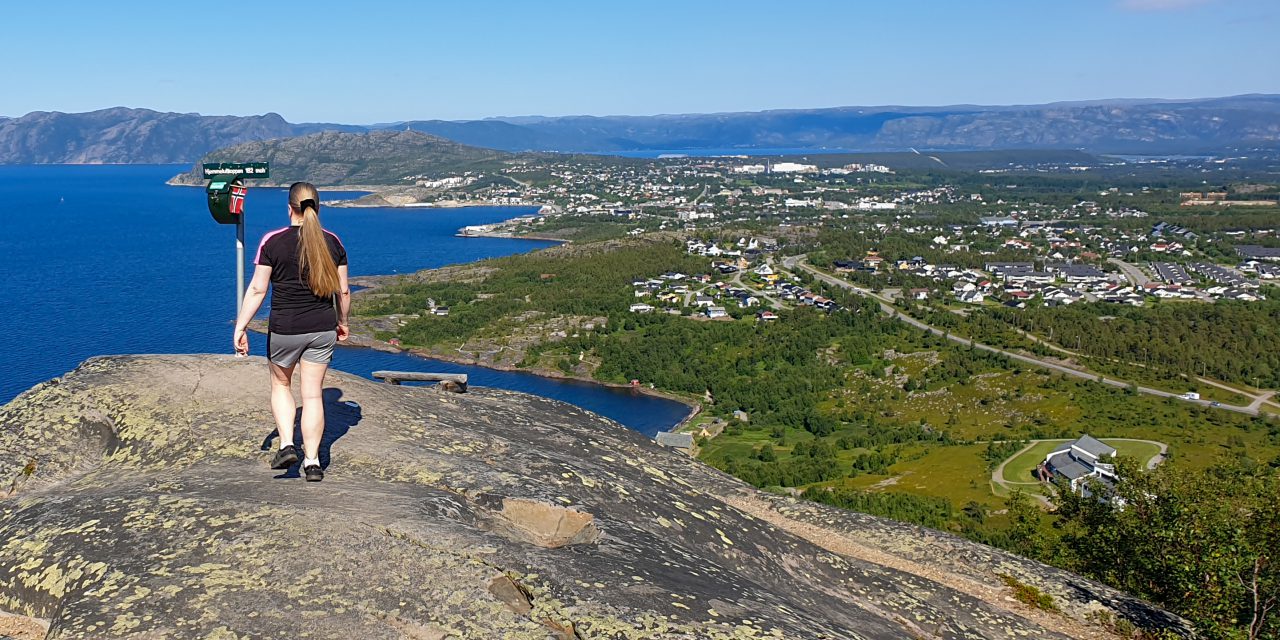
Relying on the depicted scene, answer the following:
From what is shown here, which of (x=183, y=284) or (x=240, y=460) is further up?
(x=240, y=460)

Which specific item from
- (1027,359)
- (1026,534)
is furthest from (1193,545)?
(1027,359)

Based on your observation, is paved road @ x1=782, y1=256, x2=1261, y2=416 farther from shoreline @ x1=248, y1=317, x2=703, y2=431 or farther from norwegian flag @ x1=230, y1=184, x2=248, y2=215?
norwegian flag @ x1=230, y1=184, x2=248, y2=215

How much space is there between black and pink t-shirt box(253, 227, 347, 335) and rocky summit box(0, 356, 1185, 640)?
140 cm

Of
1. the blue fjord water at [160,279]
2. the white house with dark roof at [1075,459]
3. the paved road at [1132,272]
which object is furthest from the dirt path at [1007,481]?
the paved road at [1132,272]

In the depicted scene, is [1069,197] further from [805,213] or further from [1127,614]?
[1127,614]

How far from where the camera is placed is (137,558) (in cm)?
643

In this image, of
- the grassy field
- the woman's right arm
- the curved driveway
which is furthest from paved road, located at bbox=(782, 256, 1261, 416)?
the woman's right arm

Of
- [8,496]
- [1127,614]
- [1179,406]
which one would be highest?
[8,496]

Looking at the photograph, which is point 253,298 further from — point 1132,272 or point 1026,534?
point 1132,272

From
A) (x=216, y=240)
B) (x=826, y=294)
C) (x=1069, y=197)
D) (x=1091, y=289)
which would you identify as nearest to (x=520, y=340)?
(x=826, y=294)

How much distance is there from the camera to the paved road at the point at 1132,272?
297ft

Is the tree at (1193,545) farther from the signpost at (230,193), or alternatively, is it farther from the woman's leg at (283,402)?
the signpost at (230,193)

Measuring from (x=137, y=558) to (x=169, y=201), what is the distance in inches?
8382

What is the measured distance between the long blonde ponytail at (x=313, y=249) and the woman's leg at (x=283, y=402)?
86 cm
